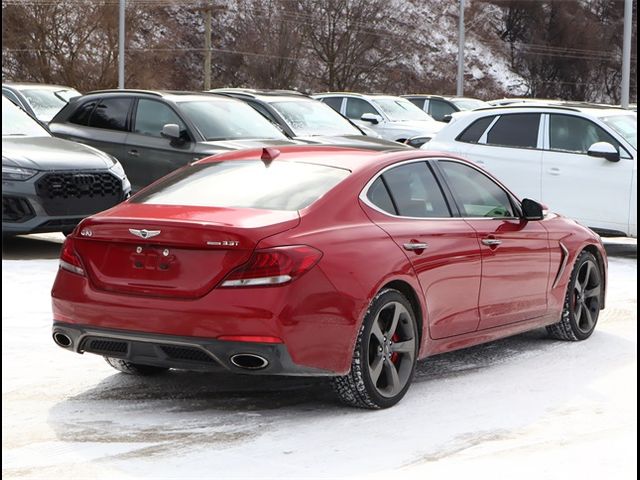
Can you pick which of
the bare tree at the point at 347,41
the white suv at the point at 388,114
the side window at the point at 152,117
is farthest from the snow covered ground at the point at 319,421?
the bare tree at the point at 347,41

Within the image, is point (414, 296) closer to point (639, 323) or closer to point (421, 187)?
point (421, 187)

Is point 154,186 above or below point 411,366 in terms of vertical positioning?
above

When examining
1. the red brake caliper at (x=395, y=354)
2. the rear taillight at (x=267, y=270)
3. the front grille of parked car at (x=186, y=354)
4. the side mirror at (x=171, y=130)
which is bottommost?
the red brake caliper at (x=395, y=354)

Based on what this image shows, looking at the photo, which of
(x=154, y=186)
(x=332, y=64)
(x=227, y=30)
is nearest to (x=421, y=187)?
(x=154, y=186)

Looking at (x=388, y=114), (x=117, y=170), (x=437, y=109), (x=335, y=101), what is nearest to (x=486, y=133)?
(x=117, y=170)

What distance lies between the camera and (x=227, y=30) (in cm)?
8862

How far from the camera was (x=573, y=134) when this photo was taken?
49.6ft

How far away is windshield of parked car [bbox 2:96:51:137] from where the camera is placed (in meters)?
14.3

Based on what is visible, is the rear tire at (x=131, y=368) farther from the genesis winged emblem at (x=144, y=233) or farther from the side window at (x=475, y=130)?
the side window at (x=475, y=130)

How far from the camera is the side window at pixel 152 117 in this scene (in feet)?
52.7

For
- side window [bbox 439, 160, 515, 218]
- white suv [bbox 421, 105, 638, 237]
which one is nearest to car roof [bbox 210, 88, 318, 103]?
white suv [bbox 421, 105, 638, 237]

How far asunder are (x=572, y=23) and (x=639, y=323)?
8341 cm

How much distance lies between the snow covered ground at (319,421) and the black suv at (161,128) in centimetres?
673

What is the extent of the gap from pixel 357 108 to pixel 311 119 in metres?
9.31
